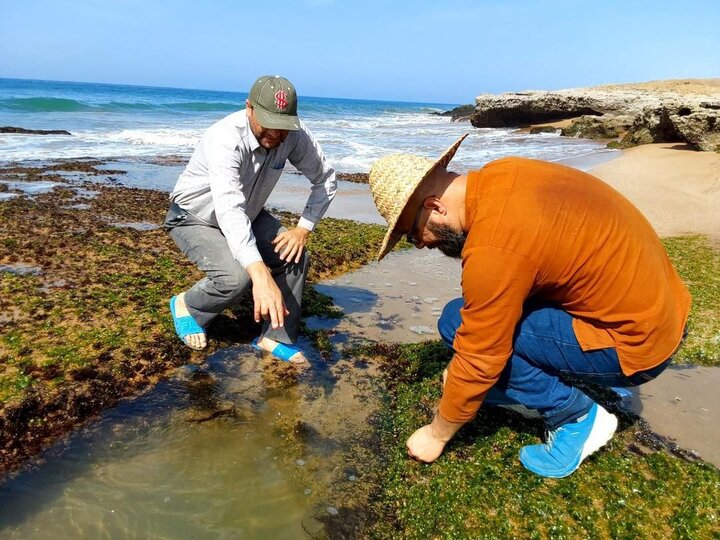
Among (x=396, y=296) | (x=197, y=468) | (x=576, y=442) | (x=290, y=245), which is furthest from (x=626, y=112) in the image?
(x=197, y=468)

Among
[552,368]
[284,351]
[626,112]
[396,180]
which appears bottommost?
[284,351]

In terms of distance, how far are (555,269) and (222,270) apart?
7.86 feet

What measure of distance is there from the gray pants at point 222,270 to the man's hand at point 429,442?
1.48 meters

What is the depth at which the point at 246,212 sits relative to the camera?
4.03 m

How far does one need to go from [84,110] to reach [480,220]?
4248 centimetres

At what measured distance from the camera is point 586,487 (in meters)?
2.78

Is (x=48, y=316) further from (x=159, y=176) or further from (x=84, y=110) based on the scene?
(x=84, y=110)

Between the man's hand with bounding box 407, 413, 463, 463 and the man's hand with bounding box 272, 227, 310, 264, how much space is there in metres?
1.64

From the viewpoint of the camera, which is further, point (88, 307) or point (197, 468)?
point (88, 307)

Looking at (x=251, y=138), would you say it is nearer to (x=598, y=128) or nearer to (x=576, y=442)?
(x=576, y=442)

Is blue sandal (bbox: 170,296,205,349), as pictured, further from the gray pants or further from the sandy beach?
the sandy beach

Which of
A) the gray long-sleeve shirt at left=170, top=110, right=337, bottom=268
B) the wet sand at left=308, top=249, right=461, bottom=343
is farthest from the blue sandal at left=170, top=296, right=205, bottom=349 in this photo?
the wet sand at left=308, top=249, right=461, bottom=343

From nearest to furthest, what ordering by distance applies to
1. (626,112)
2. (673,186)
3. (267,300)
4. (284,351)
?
1. (267,300)
2. (284,351)
3. (673,186)
4. (626,112)

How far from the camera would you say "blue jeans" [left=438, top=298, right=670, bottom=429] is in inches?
101
